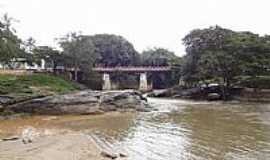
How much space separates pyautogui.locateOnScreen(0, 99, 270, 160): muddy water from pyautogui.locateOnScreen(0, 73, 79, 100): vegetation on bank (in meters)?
5.67

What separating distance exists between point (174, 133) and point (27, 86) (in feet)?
74.9

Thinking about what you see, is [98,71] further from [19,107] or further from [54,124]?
[54,124]

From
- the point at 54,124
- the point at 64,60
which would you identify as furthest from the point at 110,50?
the point at 54,124

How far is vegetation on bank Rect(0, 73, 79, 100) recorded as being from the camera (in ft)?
138

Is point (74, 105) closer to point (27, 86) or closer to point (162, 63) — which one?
point (27, 86)

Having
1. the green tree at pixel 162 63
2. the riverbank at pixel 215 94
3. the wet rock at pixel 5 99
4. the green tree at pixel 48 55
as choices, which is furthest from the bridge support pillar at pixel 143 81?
the wet rock at pixel 5 99

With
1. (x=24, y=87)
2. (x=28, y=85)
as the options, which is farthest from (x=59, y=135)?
(x=28, y=85)

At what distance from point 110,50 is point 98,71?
17843 millimetres

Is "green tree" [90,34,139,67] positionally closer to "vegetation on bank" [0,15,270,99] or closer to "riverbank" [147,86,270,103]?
"vegetation on bank" [0,15,270,99]

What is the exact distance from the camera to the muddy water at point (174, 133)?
20031 mm

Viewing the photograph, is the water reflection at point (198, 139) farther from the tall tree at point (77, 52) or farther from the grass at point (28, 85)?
the tall tree at point (77, 52)

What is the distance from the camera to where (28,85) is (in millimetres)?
46469

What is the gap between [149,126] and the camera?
31.3 m

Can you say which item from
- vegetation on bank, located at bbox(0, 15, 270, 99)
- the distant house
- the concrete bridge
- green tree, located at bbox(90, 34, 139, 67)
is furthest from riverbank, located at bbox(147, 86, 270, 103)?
green tree, located at bbox(90, 34, 139, 67)
